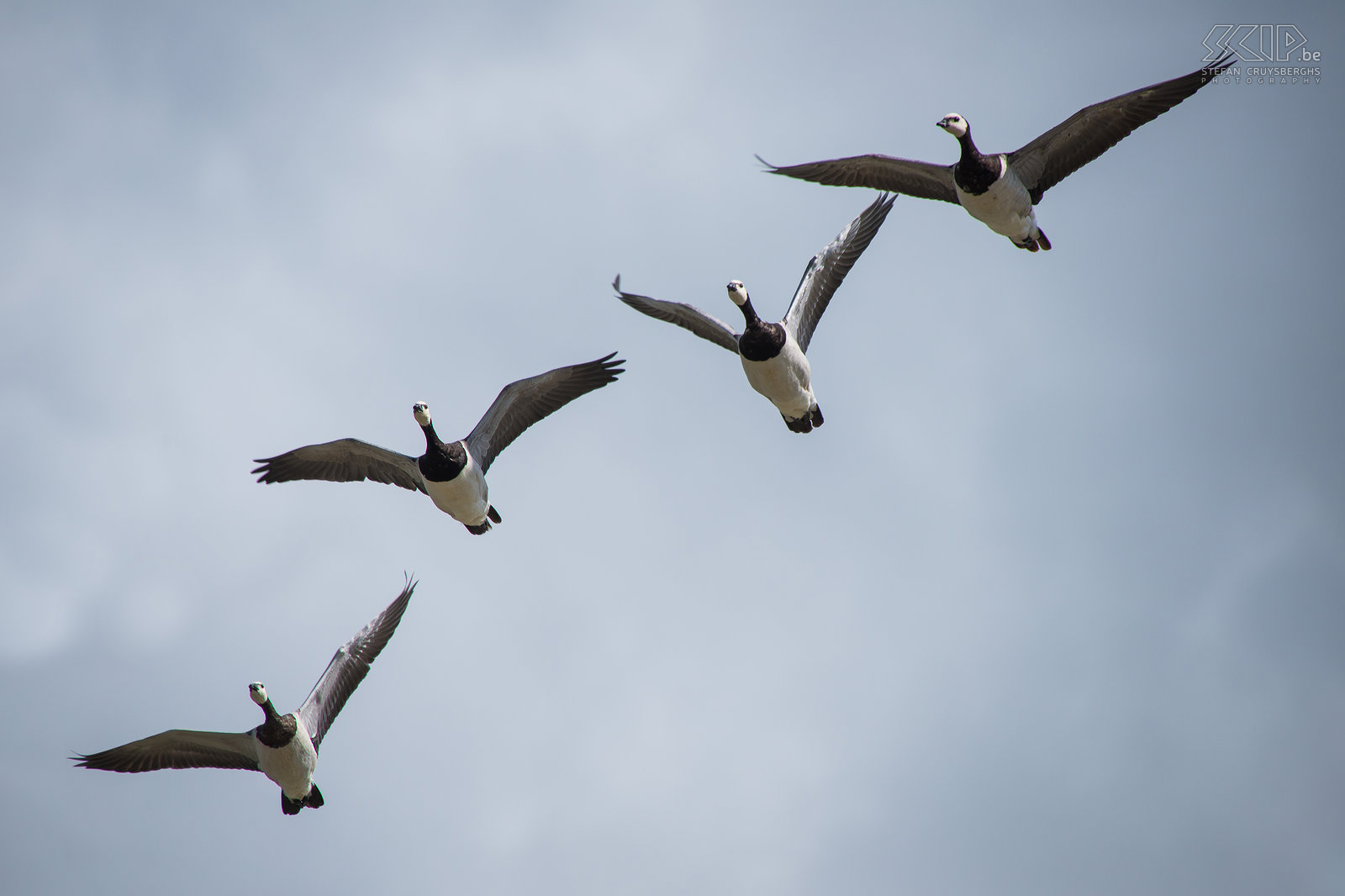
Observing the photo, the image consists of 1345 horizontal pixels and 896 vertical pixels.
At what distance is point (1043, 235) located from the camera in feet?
56.9

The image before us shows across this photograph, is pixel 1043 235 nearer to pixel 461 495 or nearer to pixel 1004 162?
pixel 1004 162

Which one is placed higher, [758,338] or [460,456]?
[460,456]

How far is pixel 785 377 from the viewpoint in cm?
1667

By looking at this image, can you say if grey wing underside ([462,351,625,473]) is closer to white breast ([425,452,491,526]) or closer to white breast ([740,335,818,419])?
white breast ([425,452,491,526])

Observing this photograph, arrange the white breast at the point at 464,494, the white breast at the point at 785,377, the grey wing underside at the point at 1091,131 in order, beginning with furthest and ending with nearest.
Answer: the white breast at the point at 464,494 < the white breast at the point at 785,377 < the grey wing underside at the point at 1091,131

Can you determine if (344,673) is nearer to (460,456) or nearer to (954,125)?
(460,456)

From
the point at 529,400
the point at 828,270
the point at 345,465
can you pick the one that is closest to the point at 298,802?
the point at 345,465

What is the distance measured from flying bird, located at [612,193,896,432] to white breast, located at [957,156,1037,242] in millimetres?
1738

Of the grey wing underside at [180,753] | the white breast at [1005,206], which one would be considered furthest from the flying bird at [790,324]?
the grey wing underside at [180,753]

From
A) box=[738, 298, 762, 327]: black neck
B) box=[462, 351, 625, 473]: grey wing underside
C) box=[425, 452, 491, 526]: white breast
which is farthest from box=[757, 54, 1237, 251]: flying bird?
box=[425, 452, 491, 526]: white breast

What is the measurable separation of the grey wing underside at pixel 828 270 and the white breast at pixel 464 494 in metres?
5.04

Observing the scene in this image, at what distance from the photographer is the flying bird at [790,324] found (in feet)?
53.7

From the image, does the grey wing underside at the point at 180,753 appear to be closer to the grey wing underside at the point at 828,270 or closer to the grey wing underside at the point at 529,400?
the grey wing underside at the point at 529,400

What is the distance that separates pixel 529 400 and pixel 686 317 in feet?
8.94
